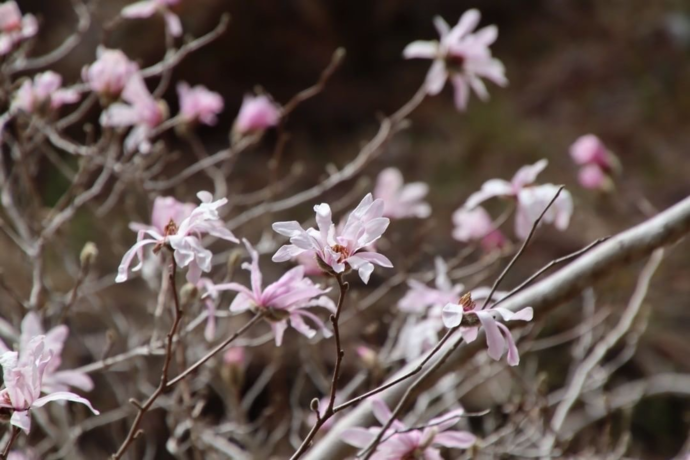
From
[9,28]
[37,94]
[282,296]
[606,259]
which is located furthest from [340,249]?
[9,28]

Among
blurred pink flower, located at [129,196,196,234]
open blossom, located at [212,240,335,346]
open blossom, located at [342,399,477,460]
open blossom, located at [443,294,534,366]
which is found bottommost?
open blossom, located at [342,399,477,460]

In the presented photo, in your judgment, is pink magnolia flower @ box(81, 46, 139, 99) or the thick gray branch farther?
pink magnolia flower @ box(81, 46, 139, 99)

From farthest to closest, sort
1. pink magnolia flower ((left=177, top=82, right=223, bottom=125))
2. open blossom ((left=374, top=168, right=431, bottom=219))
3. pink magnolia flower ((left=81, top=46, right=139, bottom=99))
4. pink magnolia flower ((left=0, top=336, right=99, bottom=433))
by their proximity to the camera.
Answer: pink magnolia flower ((left=177, top=82, right=223, bottom=125)) < open blossom ((left=374, top=168, right=431, bottom=219)) < pink magnolia flower ((left=81, top=46, right=139, bottom=99)) < pink magnolia flower ((left=0, top=336, right=99, bottom=433))

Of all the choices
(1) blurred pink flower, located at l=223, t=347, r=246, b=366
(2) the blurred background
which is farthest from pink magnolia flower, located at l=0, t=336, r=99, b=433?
(2) the blurred background

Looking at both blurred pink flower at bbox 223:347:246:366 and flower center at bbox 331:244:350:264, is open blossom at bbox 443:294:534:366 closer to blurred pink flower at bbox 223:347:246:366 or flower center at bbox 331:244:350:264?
flower center at bbox 331:244:350:264

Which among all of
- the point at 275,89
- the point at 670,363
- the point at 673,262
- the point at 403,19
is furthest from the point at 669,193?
the point at 275,89

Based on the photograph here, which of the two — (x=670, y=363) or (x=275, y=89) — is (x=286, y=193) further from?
(x=670, y=363)
